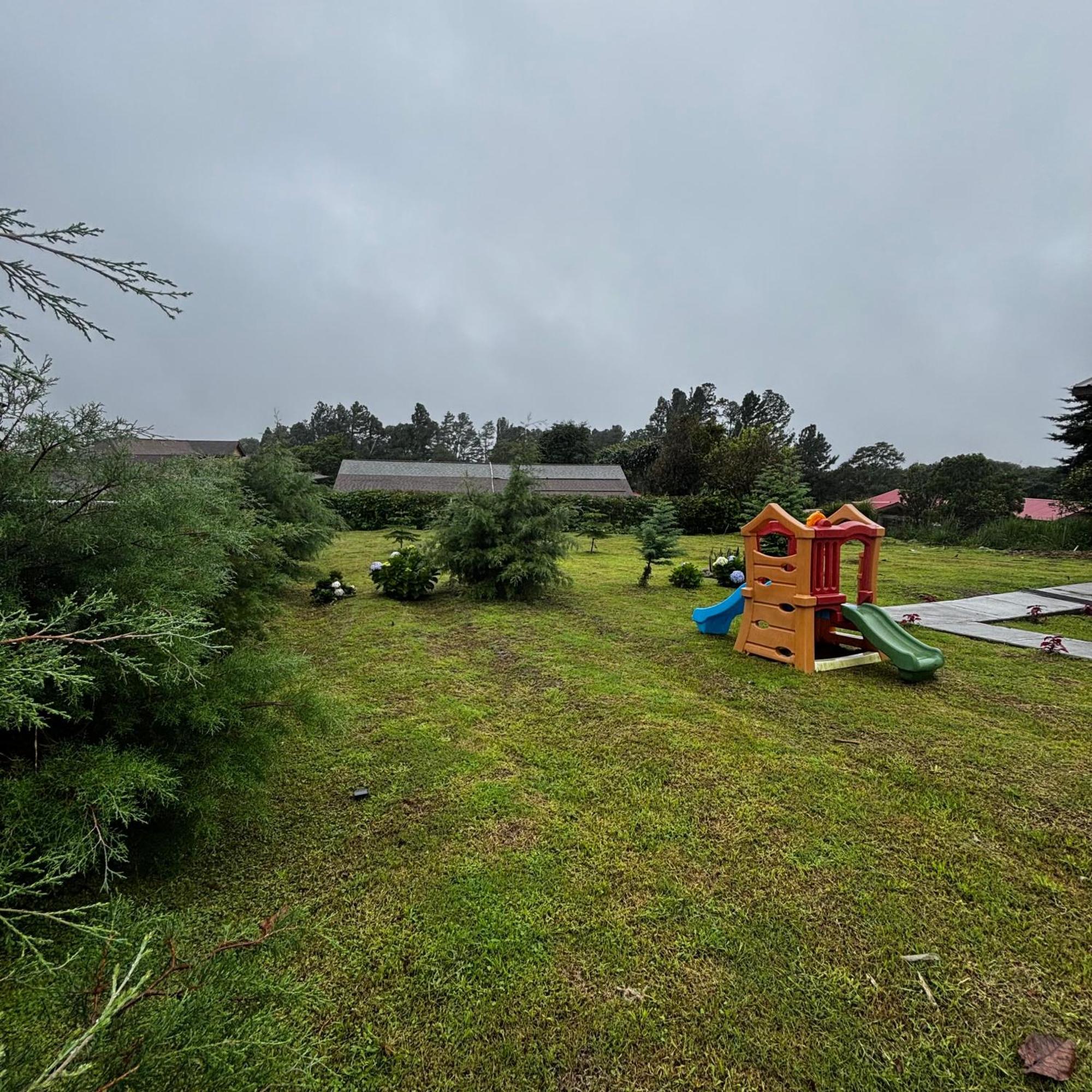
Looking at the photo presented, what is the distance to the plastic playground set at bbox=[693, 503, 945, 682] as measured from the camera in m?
3.84

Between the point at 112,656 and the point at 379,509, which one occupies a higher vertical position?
the point at 379,509

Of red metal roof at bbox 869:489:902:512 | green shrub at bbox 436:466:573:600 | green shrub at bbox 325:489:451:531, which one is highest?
red metal roof at bbox 869:489:902:512

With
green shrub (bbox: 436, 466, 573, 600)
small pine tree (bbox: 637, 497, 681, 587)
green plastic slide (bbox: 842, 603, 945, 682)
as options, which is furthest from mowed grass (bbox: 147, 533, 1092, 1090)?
small pine tree (bbox: 637, 497, 681, 587)

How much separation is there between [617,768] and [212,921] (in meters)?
1.62

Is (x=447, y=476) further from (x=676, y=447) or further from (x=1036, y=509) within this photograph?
(x=1036, y=509)

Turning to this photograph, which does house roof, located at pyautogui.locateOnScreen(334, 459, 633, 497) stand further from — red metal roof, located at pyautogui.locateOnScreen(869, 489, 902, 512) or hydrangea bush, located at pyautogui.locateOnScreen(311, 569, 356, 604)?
hydrangea bush, located at pyautogui.locateOnScreen(311, 569, 356, 604)

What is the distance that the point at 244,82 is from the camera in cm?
546

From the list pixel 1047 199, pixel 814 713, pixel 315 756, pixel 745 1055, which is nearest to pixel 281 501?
pixel 315 756

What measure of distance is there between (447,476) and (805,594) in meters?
27.8

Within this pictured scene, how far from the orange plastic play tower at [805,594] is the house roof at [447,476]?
23971 millimetres

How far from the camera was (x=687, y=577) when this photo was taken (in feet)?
24.3

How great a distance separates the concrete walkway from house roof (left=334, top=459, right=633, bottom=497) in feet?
72.5

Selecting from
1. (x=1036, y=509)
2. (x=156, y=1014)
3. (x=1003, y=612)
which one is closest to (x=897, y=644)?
(x=1003, y=612)

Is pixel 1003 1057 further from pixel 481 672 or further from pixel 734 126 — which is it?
pixel 734 126
